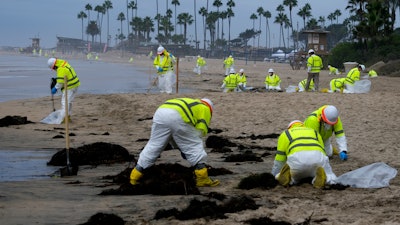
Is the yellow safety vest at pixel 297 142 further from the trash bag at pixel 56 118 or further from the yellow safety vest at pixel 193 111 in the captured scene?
the trash bag at pixel 56 118

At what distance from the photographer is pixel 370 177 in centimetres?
810

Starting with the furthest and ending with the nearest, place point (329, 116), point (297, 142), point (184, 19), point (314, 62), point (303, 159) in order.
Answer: point (184, 19) < point (314, 62) < point (329, 116) < point (297, 142) < point (303, 159)

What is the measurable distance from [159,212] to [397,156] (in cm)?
612

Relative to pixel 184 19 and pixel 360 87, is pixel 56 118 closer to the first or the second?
pixel 360 87

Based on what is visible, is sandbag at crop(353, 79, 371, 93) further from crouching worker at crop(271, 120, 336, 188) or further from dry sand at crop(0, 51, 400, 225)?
crouching worker at crop(271, 120, 336, 188)

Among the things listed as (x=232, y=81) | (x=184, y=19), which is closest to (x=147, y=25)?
(x=184, y=19)

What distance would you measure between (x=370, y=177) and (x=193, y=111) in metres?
2.29

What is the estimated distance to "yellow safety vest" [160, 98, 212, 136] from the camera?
26.1ft

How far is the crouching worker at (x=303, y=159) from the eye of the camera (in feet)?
26.3

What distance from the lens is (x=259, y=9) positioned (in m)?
147

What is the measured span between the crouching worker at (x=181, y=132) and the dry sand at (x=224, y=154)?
37 cm

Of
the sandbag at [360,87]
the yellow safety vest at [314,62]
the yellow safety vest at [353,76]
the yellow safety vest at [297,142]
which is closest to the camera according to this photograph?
the yellow safety vest at [297,142]

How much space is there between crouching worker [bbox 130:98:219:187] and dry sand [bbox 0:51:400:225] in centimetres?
37

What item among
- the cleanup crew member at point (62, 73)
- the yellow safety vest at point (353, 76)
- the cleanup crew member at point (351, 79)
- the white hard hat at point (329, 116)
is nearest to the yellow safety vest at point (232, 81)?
the cleanup crew member at point (351, 79)
